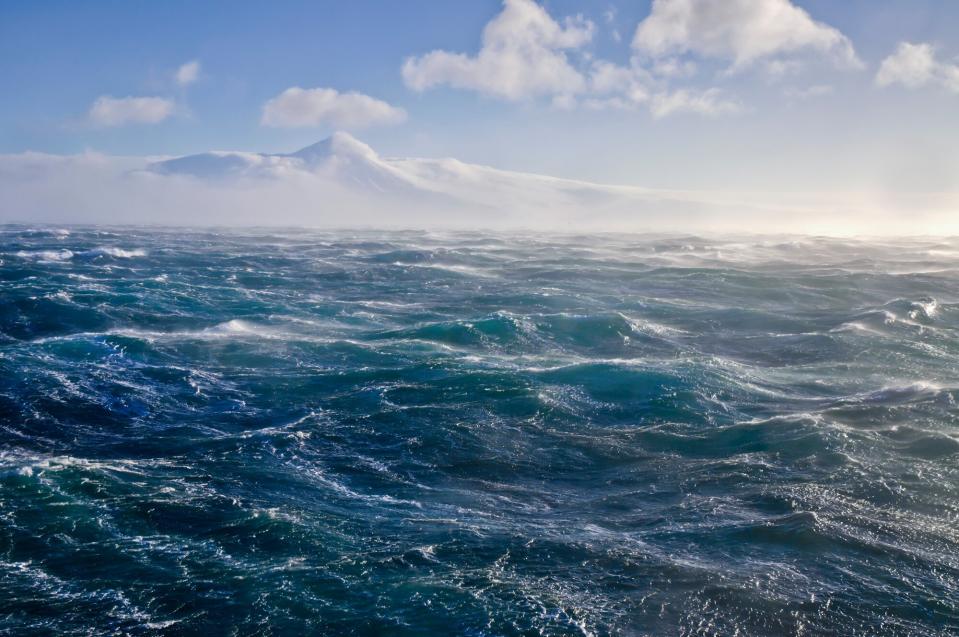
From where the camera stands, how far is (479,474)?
47.2 feet

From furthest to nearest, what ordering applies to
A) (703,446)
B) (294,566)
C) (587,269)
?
(587,269) < (703,446) < (294,566)

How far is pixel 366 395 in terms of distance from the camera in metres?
20.0

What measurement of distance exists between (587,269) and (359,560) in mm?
48580

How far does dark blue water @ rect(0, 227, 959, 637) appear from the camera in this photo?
9.41 metres

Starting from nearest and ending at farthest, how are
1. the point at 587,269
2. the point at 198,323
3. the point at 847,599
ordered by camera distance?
the point at 847,599 < the point at 198,323 < the point at 587,269

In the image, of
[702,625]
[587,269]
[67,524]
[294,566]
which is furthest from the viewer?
[587,269]

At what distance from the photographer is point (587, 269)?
57.1 metres

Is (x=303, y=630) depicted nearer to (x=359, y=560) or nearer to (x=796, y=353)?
(x=359, y=560)

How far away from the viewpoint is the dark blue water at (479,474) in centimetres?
941

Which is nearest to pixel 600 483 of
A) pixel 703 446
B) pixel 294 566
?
pixel 703 446

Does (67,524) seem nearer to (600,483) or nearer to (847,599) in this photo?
(600,483)

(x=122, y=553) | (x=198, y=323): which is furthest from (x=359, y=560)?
(x=198, y=323)

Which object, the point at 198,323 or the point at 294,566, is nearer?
the point at 294,566

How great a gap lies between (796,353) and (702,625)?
19.5 meters
